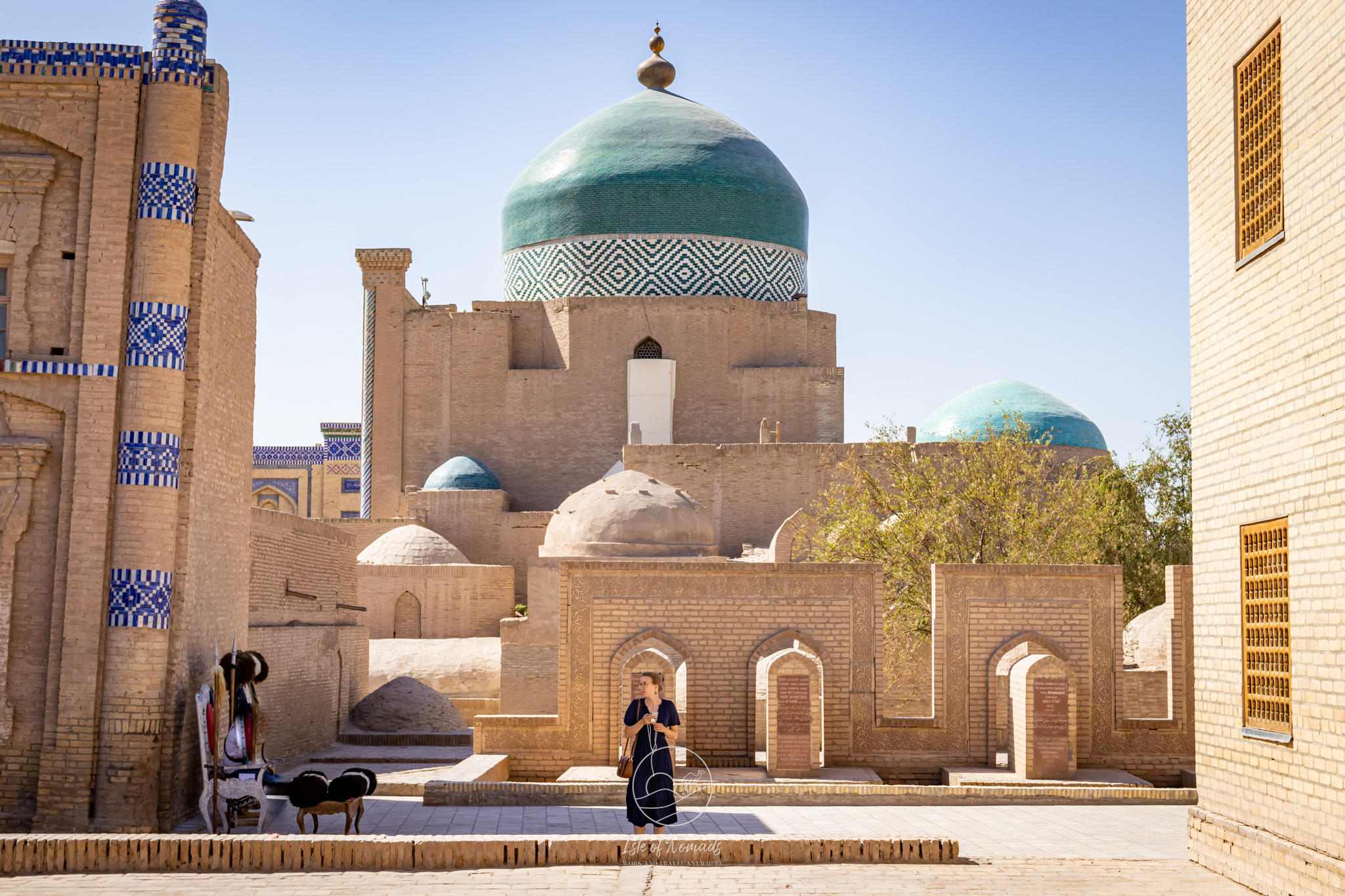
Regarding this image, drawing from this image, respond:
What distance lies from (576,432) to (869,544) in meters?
10.3

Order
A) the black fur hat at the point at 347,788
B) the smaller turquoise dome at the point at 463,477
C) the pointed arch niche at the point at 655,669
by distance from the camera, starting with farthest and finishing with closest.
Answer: the smaller turquoise dome at the point at 463,477
the pointed arch niche at the point at 655,669
the black fur hat at the point at 347,788

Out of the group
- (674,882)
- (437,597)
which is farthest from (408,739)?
(674,882)

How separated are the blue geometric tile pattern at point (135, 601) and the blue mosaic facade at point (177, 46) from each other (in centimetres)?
298

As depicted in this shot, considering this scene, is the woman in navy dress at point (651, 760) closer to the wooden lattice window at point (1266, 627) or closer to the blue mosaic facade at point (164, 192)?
the wooden lattice window at point (1266, 627)

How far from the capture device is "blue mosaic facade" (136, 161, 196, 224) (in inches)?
311

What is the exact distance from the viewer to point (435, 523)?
2319 centimetres

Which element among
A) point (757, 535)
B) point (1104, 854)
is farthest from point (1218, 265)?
point (757, 535)

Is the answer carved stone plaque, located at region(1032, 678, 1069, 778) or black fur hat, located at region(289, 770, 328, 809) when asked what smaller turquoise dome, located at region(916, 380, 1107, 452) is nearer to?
carved stone plaque, located at region(1032, 678, 1069, 778)

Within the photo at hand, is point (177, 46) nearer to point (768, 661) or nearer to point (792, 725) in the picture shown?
point (768, 661)

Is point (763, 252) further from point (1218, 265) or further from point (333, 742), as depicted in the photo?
point (1218, 265)

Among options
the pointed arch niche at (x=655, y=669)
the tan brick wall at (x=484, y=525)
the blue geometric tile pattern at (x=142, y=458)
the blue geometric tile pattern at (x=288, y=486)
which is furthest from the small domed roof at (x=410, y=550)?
the blue geometric tile pattern at (x=288, y=486)

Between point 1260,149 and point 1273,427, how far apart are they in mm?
1288

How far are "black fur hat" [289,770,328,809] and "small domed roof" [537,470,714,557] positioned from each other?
7.43m

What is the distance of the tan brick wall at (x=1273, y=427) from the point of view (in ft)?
16.9
